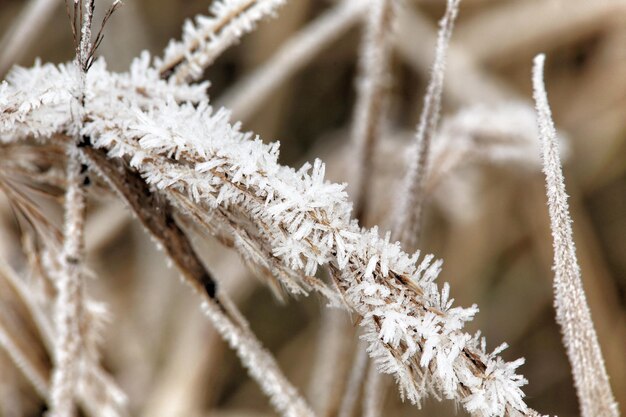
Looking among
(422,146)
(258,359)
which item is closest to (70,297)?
(258,359)

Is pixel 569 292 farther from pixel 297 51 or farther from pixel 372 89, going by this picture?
pixel 297 51

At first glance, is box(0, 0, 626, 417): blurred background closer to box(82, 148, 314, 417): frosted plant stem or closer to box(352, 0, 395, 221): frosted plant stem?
box(352, 0, 395, 221): frosted plant stem

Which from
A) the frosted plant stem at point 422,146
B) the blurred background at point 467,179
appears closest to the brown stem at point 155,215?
the frosted plant stem at point 422,146

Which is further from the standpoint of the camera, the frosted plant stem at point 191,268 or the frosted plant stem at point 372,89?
the frosted plant stem at point 372,89

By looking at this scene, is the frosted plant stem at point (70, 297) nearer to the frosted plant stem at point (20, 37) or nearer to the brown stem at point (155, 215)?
the brown stem at point (155, 215)

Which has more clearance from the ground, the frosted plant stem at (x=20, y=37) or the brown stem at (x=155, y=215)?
the frosted plant stem at (x=20, y=37)

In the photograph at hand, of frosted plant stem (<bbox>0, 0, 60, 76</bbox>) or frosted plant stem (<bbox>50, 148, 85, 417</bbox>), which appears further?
frosted plant stem (<bbox>0, 0, 60, 76</bbox>)

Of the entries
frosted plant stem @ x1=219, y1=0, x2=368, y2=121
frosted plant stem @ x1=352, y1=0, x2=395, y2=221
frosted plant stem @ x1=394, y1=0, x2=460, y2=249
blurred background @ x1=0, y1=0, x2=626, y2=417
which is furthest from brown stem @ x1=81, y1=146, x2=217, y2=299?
blurred background @ x1=0, y1=0, x2=626, y2=417
